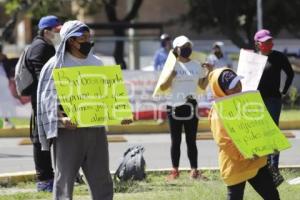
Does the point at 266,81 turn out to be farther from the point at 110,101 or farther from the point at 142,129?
the point at 142,129

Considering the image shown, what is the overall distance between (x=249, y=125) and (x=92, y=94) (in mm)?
1349

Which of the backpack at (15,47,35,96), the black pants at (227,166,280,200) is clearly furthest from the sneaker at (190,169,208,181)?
the black pants at (227,166,280,200)

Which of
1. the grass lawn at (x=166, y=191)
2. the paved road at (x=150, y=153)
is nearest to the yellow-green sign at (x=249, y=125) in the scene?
the grass lawn at (x=166, y=191)

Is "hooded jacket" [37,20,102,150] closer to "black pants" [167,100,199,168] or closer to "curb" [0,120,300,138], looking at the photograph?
"black pants" [167,100,199,168]

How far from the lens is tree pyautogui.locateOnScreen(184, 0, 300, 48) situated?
2592 cm

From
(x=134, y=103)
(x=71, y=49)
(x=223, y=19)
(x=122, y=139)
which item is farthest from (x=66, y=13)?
(x=71, y=49)

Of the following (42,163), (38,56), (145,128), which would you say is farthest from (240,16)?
(38,56)

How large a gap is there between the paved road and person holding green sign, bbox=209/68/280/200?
16.7 feet

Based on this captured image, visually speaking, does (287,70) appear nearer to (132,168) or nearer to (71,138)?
(132,168)

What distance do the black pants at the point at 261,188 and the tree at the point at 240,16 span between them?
1833 cm

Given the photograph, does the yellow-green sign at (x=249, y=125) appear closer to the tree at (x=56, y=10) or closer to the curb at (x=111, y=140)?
the curb at (x=111, y=140)

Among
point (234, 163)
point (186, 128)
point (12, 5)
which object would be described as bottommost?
point (186, 128)

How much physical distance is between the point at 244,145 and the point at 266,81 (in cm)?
312

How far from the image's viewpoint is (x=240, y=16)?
28766 millimetres
